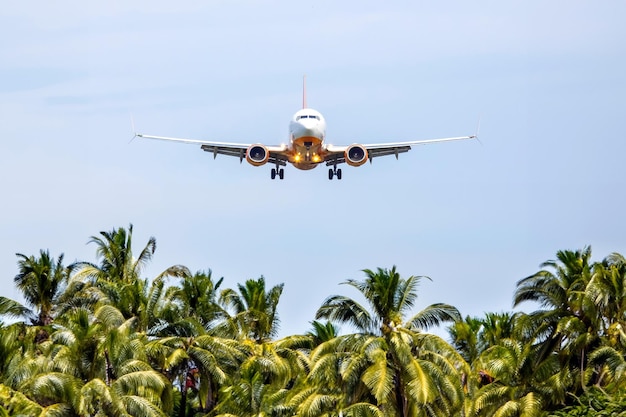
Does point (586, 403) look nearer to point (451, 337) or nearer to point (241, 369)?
point (241, 369)

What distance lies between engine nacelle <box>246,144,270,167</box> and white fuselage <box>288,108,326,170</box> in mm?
1709

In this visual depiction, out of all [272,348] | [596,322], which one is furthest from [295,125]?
[596,322]

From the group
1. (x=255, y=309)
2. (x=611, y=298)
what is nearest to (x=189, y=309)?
(x=255, y=309)

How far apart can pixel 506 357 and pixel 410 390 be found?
29.1 feet

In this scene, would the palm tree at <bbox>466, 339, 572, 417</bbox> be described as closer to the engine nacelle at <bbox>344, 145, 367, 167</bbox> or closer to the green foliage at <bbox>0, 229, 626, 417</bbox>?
the green foliage at <bbox>0, 229, 626, 417</bbox>

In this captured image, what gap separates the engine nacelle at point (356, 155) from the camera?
8675 centimetres

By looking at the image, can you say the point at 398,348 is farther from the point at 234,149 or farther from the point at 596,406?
the point at 234,149

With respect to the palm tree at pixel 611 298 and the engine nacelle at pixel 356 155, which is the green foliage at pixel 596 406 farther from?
the engine nacelle at pixel 356 155

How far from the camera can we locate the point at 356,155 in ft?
285

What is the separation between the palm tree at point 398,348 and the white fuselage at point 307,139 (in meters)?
25.3

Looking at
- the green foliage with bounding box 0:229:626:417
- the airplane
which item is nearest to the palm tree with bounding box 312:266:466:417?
the green foliage with bounding box 0:229:626:417

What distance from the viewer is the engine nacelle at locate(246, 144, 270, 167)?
284 feet

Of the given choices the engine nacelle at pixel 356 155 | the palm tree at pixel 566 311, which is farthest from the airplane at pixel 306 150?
the palm tree at pixel 566 311

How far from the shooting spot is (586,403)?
63.2m
